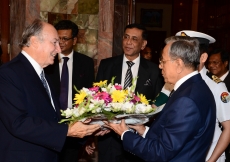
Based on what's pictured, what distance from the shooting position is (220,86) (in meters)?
3.32

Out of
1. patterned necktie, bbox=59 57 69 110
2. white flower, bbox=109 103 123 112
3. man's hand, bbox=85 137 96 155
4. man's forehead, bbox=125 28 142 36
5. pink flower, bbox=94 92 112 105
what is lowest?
man's hand, bbox=85 137 96 155

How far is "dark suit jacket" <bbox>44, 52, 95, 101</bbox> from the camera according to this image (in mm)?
4383

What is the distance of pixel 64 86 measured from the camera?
4375 millimetres

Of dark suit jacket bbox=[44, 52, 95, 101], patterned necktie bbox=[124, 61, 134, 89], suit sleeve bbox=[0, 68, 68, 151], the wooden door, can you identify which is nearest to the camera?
suit sleeve bbox=[0, 68, 68, 151]

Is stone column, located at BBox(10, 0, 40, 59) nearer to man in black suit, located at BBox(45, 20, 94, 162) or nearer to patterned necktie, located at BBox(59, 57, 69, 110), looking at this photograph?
man in black suit, located at BBox(45, 20, 94, 162)

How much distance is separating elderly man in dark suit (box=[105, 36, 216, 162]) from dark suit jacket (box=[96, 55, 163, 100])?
1.48m

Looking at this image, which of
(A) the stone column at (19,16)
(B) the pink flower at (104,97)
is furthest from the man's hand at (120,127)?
(A) the stone column at (19,16)

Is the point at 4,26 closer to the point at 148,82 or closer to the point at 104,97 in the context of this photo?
the point at 148,82

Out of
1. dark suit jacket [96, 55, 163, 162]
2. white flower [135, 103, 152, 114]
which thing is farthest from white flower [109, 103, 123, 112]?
dark suit jacket [96, 55, 163, 162]

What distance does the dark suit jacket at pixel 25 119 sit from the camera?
2686mm

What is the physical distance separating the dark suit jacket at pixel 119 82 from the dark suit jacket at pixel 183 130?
134 cm

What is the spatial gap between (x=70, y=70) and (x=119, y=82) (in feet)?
2.11

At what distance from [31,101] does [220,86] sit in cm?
152

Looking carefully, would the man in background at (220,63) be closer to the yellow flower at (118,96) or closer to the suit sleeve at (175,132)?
the yellow flower at (118,96)
